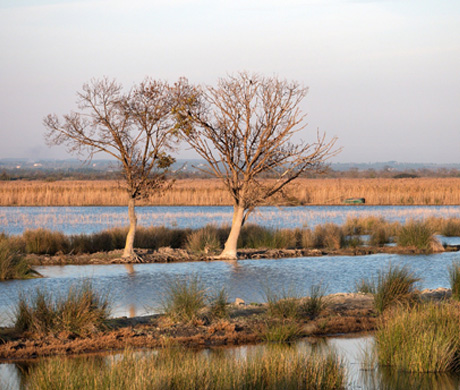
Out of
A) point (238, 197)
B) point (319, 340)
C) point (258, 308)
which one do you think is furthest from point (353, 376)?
point (238, 197)

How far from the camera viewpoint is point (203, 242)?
2405 centimetres

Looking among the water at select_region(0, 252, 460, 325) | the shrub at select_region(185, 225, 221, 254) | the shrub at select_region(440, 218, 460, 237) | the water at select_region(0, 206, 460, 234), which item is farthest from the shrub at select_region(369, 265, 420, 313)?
the shrub at select_region(440, 218, 460, 237)

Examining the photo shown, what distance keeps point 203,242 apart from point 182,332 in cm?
1267

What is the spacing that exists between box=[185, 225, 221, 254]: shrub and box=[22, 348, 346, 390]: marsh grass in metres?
14.9

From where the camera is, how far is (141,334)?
36.3 feet

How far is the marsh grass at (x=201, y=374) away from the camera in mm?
7156

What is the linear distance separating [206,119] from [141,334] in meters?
10.5

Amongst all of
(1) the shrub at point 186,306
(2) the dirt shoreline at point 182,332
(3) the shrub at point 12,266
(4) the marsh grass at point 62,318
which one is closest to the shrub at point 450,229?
(2) the dirt shoreline at point 182,332

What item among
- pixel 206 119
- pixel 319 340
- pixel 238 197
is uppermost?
pixel 206 119

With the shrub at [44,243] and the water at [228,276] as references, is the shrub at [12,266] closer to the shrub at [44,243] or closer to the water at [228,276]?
the water at [228,276]

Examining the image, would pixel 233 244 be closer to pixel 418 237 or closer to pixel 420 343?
pixel 418 237

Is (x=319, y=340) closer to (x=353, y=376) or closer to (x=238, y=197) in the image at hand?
(x=353, y=376)

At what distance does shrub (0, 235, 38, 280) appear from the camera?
691 inches

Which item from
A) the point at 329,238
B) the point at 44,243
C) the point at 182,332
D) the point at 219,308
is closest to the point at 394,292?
the point at 219,308
